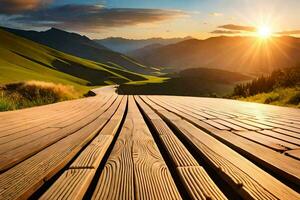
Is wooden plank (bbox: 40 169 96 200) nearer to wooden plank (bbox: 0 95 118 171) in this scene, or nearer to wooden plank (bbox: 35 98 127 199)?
wooden plank (bbox: 35 98 127 199)

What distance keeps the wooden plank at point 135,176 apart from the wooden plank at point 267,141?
48.8 inches

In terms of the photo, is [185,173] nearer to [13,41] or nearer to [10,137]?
[10,137]

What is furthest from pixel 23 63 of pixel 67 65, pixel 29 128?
pixel 29 128

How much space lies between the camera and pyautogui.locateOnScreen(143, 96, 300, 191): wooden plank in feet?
7.22

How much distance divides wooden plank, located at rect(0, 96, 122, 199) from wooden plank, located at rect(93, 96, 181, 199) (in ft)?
1.24

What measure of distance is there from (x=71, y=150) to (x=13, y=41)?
9604 cm

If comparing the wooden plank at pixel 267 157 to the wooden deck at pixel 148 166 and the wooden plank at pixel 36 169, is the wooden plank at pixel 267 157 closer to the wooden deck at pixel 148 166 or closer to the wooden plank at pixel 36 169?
the wooden deck at pixel 148 166

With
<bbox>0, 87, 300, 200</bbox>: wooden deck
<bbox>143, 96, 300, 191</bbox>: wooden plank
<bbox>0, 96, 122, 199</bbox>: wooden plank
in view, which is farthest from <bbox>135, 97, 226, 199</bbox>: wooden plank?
<bbox>0, 96, 122, 199</bbox>: wooden plank

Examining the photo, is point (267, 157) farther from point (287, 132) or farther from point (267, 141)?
point (287, 132)

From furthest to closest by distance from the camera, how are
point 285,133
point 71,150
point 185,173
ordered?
point 285,133
point 71,150
point 185,173

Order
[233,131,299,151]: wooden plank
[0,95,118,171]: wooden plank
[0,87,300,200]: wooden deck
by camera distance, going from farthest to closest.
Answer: [233,131,299,151]: wooden plank → [0,95,118,171]: wooden plank → [0,87,300,200]: wooden deck

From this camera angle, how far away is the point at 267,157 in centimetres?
266

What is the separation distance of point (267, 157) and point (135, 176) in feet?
4.16

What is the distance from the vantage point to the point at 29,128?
4.34 metres
